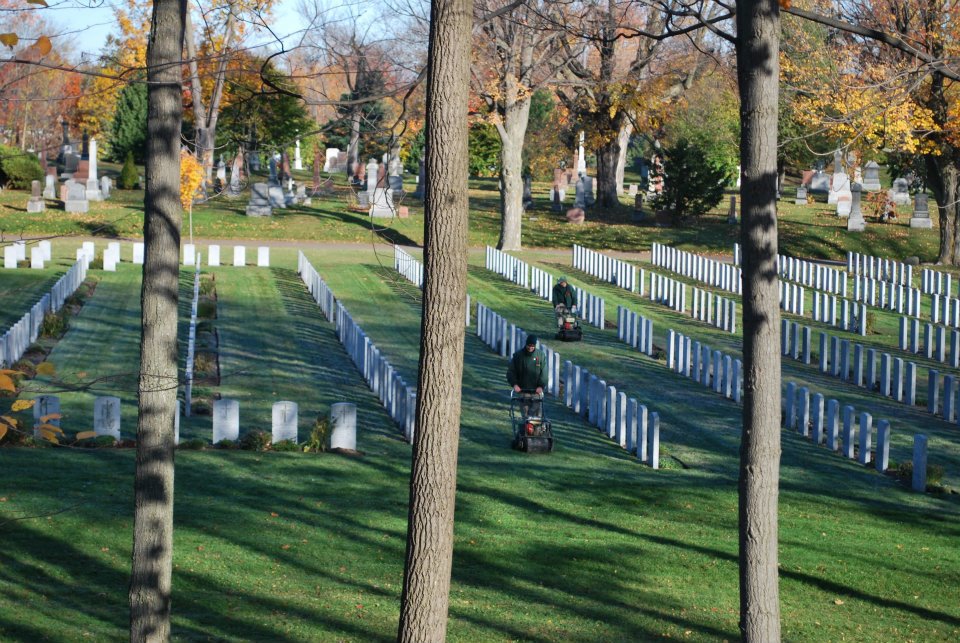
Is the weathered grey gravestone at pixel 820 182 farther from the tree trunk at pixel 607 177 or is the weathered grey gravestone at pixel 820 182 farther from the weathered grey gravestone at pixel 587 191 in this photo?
the weathered grey gravestone at pixel 587 191

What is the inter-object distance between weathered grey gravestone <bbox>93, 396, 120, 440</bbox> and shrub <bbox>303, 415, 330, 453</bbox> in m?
2.58

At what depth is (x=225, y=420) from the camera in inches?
659

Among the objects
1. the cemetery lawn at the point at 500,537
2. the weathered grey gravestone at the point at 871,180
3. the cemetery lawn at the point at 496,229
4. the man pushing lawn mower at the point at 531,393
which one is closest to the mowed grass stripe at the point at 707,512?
the cemetery lawn at the point at 500,537

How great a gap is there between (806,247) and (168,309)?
4178 cm

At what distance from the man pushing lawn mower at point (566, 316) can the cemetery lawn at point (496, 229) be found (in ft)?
61.0

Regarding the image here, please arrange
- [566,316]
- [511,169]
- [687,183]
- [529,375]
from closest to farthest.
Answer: [529,375] → [566,316] → [511,169] → [687,183]

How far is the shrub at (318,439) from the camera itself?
55.5 feet

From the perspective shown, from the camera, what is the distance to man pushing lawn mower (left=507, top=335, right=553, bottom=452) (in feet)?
56.3

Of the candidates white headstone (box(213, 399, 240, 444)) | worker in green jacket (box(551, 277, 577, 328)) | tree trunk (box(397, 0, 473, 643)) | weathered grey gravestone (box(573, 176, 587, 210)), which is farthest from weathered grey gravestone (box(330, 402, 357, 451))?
weathered grey gravestone (box(573, 176, 587, 210))

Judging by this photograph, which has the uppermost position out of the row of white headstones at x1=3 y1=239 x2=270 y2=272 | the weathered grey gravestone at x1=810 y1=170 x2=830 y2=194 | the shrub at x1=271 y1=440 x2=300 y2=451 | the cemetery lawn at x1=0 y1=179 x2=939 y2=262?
the weathered grey gravestone at x1=810 y1=170 x2=830 y2=194

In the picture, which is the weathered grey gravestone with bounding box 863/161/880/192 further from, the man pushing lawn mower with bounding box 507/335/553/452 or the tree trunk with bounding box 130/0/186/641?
the tree trunk with bounding box 130/0/186/641

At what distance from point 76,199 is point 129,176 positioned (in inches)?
343

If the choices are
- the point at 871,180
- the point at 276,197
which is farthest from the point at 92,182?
the point at 871,180

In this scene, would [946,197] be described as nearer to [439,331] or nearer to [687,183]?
[687,183]
